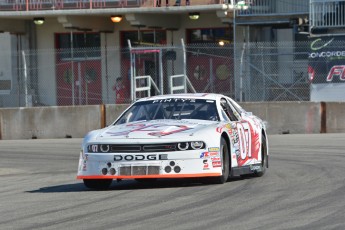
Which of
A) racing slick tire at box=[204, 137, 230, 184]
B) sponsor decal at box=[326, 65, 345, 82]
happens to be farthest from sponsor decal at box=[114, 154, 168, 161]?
sponsor decal at box=[326, 65, 345, 82]

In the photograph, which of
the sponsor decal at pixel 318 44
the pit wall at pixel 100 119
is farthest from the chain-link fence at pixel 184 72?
the pit wall at pixel 100 119

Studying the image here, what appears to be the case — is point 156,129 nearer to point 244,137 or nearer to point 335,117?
point 244,137

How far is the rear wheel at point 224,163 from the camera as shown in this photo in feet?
43.0

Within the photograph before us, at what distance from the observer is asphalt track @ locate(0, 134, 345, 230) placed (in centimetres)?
979

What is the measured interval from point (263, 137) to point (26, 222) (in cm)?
595

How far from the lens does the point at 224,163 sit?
43.4 ft

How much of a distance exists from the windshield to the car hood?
0.97 feet

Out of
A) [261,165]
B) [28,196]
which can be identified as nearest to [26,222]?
[28,196]

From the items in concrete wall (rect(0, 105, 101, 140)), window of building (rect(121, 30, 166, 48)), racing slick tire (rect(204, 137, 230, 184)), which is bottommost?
concrete wall (rect(0, 105, 101, 140))

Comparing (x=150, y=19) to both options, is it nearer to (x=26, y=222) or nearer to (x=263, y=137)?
(x=263, y=137)

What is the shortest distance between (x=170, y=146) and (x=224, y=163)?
0.93 meters

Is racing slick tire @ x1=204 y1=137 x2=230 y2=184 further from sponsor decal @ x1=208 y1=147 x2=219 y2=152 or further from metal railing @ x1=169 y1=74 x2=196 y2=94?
metal railing @ x1=169 y1=74 x2=196 y2=94

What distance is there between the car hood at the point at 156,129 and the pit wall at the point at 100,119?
1273 cm

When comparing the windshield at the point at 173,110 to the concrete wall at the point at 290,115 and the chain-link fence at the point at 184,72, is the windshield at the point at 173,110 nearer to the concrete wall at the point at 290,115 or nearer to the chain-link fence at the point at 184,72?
the concrete wall at the point at 290,115
